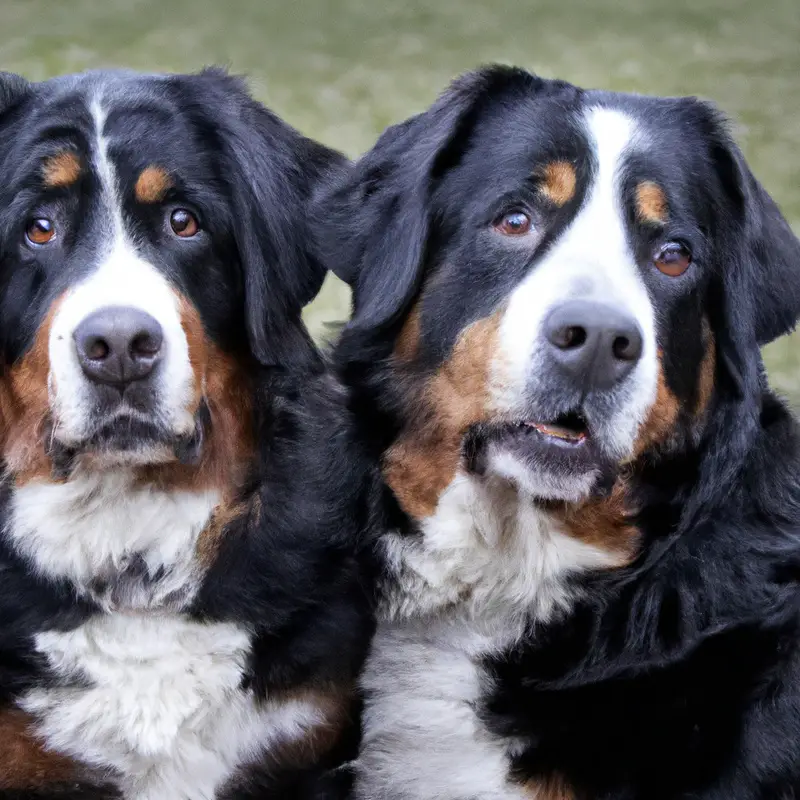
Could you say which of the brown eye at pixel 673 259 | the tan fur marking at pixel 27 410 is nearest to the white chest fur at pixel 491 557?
the brown eye at pixel 673 259

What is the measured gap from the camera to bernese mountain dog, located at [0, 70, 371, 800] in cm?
316

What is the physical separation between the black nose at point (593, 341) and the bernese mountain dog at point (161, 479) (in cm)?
77

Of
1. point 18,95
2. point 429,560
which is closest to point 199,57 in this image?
point 18,95

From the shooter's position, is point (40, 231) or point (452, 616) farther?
point (452, 616)

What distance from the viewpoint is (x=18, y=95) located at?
3.41 metres

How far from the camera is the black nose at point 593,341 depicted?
2.96 meters

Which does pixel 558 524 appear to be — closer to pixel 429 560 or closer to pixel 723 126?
pixel 429 560

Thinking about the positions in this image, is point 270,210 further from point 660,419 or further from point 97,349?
point 660,419

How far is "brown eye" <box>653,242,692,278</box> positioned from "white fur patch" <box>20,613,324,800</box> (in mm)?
1406

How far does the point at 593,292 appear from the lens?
300cm

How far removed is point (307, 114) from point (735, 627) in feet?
18.3

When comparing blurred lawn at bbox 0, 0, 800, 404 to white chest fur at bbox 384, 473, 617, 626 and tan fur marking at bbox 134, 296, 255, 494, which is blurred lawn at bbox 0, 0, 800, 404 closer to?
tan fur marking at bbox 134, 296, 255, 494

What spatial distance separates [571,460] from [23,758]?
150cm

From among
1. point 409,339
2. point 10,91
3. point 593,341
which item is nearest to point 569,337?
point 593,341
